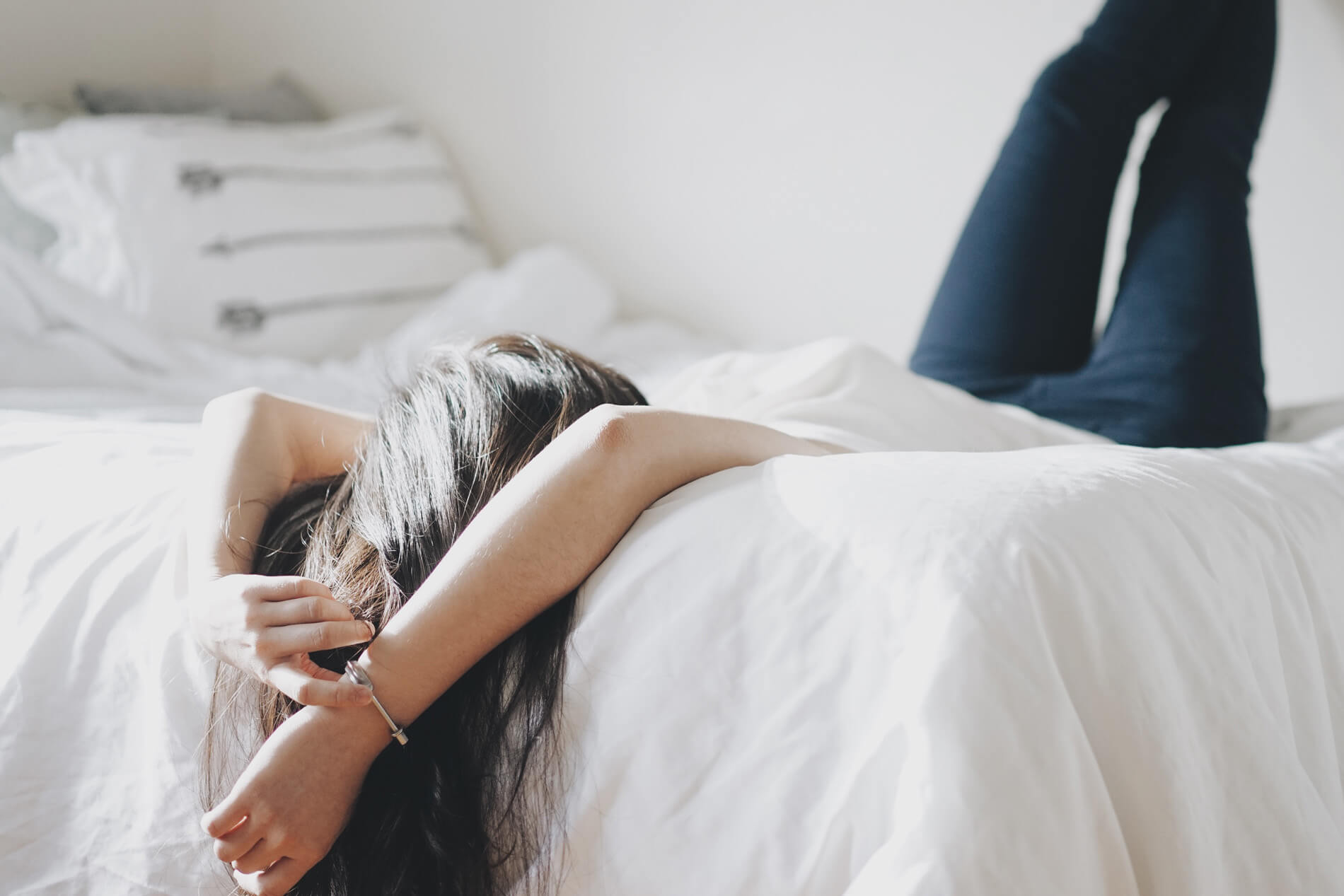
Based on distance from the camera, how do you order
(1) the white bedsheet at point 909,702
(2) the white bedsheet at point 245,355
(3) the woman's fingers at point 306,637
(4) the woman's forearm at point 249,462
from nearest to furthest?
(1) the white bedsheet at point 909,702, (3) the woman's fingers at point 306,637, (4) the woman's forearm at point 249,462, (2) the white bedsheet at point 245,355

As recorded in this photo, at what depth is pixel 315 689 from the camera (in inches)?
22.4

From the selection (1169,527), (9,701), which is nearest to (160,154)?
(9,701)

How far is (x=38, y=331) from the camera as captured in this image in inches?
53.0

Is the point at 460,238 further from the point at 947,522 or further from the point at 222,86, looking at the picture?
the point at 947,522

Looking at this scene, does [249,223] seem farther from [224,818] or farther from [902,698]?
[902,698]

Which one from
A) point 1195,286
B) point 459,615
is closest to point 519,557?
point 459,615

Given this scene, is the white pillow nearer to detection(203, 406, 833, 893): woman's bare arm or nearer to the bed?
the bed

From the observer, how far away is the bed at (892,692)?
478mm

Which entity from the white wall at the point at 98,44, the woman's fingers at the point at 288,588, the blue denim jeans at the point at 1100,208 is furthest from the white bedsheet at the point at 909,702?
the white wall at the point at 98,44

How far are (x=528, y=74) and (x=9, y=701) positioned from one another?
1657 millimetres

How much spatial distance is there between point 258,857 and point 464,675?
0.15 meters

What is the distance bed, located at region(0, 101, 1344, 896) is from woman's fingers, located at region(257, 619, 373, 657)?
4.5 inches

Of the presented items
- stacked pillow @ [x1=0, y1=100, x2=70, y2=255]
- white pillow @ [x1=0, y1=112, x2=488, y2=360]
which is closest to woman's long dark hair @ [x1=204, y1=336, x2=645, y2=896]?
white pillow @ [x1=0, y1=112, x2=488, y2=360]

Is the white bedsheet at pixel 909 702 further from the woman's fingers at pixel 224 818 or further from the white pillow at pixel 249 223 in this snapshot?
the white pillow at pixel 249 223
